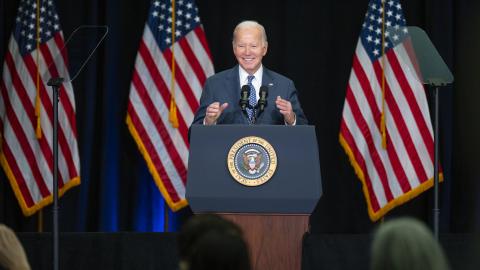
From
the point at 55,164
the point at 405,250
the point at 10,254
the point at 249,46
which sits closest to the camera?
the point at 405,250

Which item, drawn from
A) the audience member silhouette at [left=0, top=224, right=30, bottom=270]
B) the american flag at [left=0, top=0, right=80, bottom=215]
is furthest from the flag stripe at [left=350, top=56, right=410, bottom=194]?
the audience member silhouette at [left=0, top=224, right=30, bottom=270]

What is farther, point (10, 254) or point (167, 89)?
point (167, 89)

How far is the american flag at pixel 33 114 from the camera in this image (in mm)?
8133

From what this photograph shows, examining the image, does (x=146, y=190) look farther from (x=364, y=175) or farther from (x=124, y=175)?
(x=364, y=175)

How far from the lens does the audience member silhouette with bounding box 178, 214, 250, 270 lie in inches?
94.7

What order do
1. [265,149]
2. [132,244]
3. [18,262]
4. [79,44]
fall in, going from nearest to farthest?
1. [18,262]
2. [265,149]
3. [79,44]
4. [132,244]

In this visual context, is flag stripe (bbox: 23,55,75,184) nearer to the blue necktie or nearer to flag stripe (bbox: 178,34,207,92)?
flag stripe (bbox: 178,34,207,92)

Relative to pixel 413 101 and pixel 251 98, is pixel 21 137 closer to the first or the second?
pixel 251 98

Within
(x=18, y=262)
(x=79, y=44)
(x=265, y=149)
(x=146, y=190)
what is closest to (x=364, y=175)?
(x=146, y=190)

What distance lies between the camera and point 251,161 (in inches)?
192

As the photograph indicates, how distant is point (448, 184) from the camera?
27.2 feet

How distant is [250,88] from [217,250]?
3.17 meters

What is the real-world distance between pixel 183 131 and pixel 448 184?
241 centimetres

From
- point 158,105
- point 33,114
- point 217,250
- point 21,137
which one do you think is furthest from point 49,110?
point 217,250
